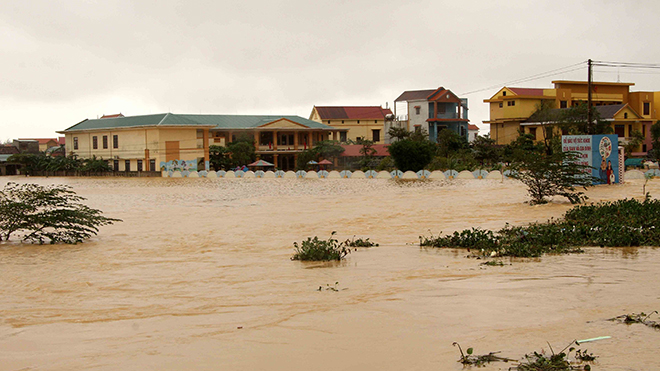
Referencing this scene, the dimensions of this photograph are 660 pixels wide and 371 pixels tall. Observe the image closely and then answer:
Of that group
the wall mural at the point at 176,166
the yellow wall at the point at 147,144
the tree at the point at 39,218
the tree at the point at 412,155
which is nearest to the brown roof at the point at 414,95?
the tree at the point at 412,155

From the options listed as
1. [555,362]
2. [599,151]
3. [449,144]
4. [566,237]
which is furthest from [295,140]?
[555,362]

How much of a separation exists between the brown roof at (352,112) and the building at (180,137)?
12.7 ft

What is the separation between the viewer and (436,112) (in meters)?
68.0

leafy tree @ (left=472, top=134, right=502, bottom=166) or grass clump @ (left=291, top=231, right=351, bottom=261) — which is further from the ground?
leafy tree @ (left=472, top=134, right=502, bottom=166)

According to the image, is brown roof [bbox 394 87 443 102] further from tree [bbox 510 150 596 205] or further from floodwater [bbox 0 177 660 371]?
floodwater [bbox 0 177 660 371]

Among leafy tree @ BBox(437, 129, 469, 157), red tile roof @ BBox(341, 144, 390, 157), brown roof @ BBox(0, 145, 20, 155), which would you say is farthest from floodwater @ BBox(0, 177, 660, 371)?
brown roof @ BBox(0, 145, 20, 155)

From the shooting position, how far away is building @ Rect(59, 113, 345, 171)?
59.0 m

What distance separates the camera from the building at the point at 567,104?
59344mm

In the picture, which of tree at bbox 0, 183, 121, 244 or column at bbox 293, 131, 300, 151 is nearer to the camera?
tree at bbox 0, 183, 121, 244

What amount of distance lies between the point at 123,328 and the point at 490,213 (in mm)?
14582

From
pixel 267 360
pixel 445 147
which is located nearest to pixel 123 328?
pixel 267 360

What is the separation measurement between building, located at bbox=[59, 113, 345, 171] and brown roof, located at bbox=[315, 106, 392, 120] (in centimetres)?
388

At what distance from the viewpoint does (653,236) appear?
11.4m

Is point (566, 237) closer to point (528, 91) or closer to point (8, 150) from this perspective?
point (528, 91)
